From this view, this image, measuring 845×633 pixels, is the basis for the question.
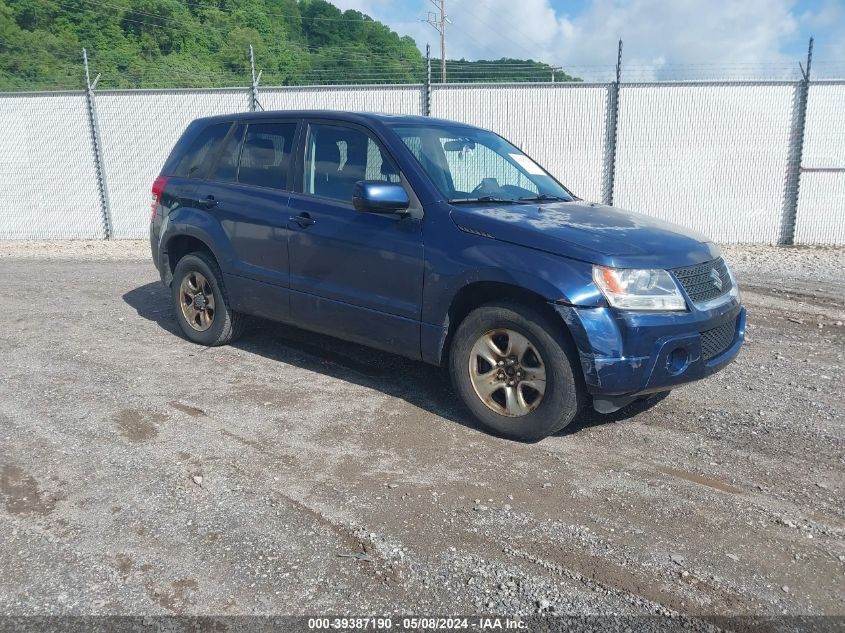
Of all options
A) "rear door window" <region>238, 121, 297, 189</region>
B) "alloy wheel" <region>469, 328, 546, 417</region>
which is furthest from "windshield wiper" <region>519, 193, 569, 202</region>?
"rear door window" <region>238, 121, 297, 189</region>

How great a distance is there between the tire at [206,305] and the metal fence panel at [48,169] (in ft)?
27.4

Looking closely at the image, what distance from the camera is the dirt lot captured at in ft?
9.48

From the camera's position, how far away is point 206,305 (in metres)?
6.16

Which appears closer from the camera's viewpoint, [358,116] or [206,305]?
[358,116]

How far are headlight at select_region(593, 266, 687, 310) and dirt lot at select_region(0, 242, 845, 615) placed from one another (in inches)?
34.5

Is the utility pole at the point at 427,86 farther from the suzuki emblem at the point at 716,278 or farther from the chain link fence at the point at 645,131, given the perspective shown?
the suzuki emblem at the point at 716,278

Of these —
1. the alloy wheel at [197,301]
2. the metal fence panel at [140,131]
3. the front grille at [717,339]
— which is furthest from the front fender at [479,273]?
the metal fence panel at [140,131]

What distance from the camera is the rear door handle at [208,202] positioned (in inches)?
228

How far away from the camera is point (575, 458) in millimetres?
4090

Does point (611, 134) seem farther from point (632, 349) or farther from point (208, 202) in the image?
point (632, 349)

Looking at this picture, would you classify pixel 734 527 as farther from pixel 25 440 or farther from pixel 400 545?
pixel 25 440

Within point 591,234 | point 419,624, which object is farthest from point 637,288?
point 419,624

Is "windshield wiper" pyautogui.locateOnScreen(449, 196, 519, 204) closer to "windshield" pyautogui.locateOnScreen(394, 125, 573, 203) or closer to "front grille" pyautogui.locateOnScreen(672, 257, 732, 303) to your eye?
"windshield" pyautogui.locateOnScreen(394, 125, 573, 203)

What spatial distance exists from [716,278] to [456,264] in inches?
61.4
